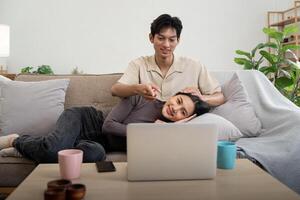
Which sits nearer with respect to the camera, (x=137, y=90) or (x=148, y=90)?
(x=148, y=90)

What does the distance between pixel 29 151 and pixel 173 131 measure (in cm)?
85

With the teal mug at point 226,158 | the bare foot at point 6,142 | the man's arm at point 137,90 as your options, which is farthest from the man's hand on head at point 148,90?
the bare foot at point 6,142

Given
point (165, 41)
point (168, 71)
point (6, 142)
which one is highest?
point (165, 41)

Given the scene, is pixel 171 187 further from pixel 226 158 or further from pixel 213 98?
pixel 213 98

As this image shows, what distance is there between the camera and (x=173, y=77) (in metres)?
1.88

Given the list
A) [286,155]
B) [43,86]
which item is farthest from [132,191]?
[43,86]

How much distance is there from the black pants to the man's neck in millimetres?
508

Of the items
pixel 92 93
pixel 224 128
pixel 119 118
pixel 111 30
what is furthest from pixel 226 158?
pixel 111 30

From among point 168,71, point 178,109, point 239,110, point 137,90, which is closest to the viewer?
point 178,109

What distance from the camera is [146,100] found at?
1.69 metres

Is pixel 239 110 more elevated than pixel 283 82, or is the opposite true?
pixel 283 82

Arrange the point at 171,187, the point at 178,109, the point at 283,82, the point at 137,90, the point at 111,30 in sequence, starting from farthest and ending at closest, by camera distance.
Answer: the point at 111,30, the point at 283,82, the point at 137,90, the point at 178,109, the point at 171,187

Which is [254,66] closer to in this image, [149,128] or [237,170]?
[237,170]

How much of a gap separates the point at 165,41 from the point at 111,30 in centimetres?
268
